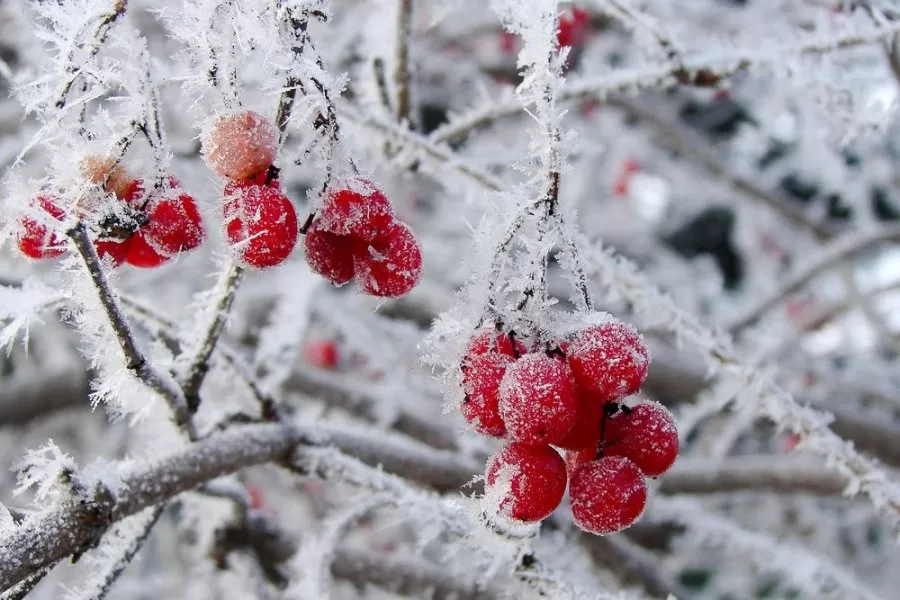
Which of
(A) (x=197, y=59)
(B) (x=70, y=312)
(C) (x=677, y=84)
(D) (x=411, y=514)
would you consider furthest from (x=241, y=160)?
(C) (x=677, y=84)

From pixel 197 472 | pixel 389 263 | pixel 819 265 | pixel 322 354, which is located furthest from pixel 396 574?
pixel 322 354

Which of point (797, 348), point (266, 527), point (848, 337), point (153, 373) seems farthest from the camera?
point (848, 337)

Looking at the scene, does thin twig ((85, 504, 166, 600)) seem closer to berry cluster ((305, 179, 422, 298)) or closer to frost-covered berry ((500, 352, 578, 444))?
berry cluster ((305, 179, 422, 298))

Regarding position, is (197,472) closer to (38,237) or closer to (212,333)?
(212,333)

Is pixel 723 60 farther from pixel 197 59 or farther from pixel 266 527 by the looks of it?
pixel 266 527

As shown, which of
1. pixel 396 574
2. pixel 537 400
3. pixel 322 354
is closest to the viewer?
pixel 537 400
